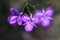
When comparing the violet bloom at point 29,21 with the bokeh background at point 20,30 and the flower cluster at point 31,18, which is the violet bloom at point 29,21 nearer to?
the flower cluster at point 31,18

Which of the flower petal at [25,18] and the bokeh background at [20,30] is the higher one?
the flower petal at [25,18]

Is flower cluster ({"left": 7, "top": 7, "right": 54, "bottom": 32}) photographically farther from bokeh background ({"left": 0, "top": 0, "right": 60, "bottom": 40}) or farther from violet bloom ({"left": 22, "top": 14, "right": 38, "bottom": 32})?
bokeh background ({"left": 0, "top": 0, "right": 60, "bottom": 40})

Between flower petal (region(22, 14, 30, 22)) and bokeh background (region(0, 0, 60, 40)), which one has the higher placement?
flower petal (region(22, 14, 30, 22))

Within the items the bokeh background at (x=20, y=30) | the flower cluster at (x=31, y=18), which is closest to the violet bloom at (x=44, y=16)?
the flower cluster at (x=31, y=18)

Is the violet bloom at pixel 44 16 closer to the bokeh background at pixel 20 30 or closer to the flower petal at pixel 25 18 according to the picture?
the flower petal at pixel 25 18

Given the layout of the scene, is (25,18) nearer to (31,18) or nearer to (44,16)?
(31,18)

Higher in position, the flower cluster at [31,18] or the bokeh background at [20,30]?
the flower cluster at [31,18]

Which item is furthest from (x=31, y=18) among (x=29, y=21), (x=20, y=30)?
(x=20, y=30)

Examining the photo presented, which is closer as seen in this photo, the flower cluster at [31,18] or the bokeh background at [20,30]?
the flower cluster at [31,18]

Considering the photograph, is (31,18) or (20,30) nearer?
(31,18)

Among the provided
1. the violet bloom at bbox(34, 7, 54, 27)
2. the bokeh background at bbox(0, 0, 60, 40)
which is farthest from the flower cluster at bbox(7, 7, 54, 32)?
the bokeh background at bbox(0, 0, 60, 40)

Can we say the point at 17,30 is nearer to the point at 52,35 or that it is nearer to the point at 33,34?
the point at 33,34
